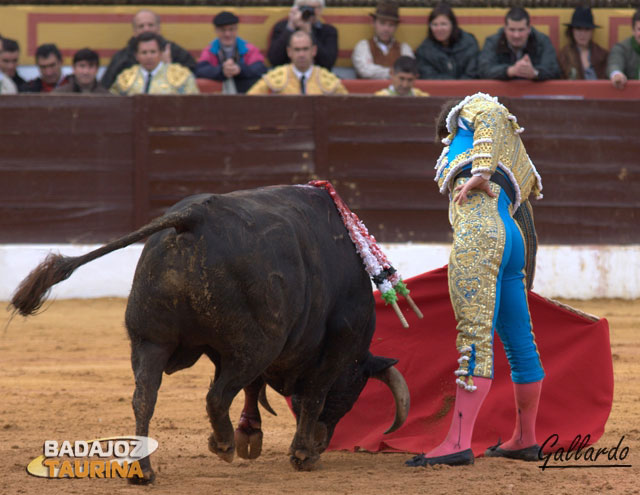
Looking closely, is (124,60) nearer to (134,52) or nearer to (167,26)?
(134,52)

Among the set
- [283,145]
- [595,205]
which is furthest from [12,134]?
[595,205]

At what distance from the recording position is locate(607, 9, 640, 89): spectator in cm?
834

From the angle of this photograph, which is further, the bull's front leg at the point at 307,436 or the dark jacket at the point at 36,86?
the dark jacket at the point at 36,86

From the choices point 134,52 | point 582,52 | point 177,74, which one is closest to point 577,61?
point 582,52

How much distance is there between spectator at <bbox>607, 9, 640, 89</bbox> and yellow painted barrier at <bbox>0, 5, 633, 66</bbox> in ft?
2.03

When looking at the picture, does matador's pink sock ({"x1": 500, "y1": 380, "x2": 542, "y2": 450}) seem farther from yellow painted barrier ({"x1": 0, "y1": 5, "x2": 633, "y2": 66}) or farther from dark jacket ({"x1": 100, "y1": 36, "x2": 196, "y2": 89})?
yellow painted barrier ({"x1": 0, "y1": 5, "x2": 633, "y2": 66})

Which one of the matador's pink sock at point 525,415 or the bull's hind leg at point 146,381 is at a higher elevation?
the bull's hind leg at point 146,381

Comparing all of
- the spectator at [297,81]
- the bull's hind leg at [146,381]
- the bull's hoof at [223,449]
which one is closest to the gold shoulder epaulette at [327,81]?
the spectator at [297,81]

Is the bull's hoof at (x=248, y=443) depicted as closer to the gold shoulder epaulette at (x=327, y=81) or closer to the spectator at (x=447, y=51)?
the gold shoulder epaulette at (x=327, y=81)

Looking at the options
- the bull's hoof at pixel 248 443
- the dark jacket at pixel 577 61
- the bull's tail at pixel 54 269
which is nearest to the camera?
the bull's tail at pixel 54 269

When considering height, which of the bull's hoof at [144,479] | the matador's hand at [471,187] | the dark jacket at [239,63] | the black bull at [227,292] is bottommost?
the bull's hoof at [144,479]

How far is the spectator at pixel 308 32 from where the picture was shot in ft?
26.4
